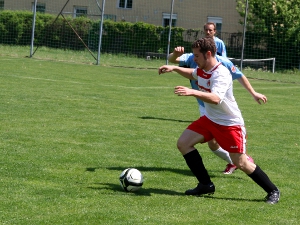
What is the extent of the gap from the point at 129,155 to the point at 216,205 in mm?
2572

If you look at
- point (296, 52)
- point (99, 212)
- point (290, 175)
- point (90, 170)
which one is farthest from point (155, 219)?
point (296, 52)

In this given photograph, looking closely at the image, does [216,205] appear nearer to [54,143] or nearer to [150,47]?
[54,143]

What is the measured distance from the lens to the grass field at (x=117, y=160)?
6234 millimetres

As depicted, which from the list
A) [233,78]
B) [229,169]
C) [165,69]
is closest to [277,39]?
[229,169]

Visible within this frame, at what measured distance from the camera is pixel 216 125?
7.00 meters

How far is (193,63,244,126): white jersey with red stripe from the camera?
6.73 m

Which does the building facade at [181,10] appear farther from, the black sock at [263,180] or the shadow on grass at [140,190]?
the black sock at [263,180]

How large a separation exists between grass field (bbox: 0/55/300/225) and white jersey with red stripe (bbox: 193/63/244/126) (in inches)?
33.6

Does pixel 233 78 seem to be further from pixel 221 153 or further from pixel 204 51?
pixel 204 51

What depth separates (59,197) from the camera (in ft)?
21.6

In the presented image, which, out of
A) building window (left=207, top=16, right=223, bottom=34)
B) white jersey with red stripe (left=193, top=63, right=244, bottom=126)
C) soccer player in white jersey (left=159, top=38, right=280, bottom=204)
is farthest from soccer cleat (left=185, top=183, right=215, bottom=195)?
building window (left=207, top=16, right=223, bottom=34)

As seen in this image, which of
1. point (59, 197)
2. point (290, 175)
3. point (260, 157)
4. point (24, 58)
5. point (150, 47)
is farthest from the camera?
point (150, 47)

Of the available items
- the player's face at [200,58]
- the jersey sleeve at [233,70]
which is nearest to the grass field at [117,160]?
the jersey sleeve at [233,70]

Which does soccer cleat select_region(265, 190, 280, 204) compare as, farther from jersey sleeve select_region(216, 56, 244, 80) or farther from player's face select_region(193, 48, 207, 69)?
jersey sleeve select_region(216, 56, 244, 80)
